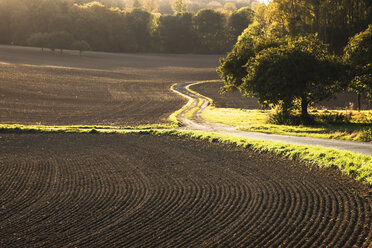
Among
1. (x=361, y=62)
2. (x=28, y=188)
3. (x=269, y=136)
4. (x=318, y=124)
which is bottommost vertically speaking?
(x=28, y=188)

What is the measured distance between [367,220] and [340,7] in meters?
69.6

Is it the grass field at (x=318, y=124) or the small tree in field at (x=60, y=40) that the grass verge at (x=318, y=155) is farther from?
the small tree in field at (x=60, y=40)

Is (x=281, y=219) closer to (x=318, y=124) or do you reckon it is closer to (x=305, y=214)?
(x=305, y=214)

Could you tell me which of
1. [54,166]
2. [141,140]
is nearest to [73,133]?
[141,140]

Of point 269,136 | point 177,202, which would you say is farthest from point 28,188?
point 269,136

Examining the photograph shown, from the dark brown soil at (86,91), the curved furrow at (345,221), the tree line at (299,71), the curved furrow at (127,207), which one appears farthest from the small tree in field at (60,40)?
the curved furrow at (345,221)

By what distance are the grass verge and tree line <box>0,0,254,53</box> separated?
351 feet

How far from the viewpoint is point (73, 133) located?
30.4 m

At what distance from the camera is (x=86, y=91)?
6128 cm

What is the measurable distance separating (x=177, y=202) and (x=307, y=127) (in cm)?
1865

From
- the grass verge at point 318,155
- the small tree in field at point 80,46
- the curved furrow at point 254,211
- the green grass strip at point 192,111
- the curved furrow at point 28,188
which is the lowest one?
the green grass strip at point 192,111

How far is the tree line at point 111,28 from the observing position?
127625 millimetres

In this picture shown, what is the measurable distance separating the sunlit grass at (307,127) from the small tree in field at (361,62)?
107 inches

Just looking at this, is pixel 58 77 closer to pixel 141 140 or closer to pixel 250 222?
pixel 141 140
